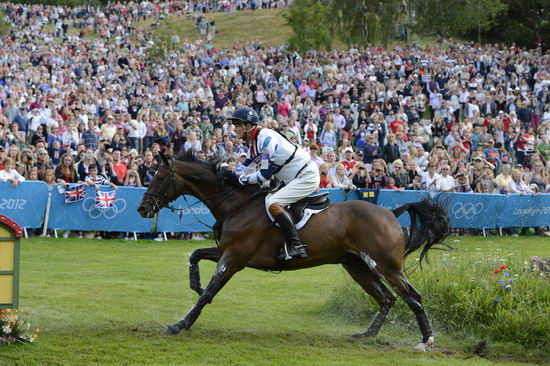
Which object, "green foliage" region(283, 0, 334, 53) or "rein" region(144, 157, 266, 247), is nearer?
"rein" region(144, 157, 266, 247)

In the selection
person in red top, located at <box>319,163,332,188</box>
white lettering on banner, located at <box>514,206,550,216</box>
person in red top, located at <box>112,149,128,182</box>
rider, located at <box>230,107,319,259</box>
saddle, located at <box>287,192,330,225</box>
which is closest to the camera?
rider, located at <box>230,107,319,259</box>

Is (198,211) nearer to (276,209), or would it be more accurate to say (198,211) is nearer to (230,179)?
(230,179)

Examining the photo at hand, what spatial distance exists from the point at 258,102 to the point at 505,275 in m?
20.7

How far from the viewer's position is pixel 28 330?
8.69 metres

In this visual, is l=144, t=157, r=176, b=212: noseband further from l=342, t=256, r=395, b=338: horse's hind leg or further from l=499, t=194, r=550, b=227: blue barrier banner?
l=499, t=194, r=550, b=227: blue barrier banner

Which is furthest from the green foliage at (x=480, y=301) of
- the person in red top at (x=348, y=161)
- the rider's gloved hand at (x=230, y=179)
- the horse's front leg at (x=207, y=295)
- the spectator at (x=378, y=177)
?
the person in red top at (x=348, y=161)

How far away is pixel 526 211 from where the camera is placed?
21469mm

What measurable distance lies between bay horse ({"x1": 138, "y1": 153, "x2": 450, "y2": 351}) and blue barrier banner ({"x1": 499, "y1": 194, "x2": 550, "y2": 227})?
38.4 feet

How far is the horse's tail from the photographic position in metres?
10.3

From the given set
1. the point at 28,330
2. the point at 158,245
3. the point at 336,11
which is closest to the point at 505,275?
the point at 28,330

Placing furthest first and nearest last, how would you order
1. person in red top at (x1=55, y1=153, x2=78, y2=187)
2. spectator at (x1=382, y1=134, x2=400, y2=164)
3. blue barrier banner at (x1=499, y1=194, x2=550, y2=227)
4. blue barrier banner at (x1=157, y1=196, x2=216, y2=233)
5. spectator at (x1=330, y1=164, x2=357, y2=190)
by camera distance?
spectator at (x1=382, y1=134, x2=400, y2=164) → blue barrier banner at (x1=499, y1=194, x2=550, y2=227) → spectator at (x1=330, y1=164, x2=357, y2=190) → blue barrier banner at (x1=157, y1=196, x2=216, y2=233) → person in red top at (x1=55, y1=153, x2=78, y2=187)

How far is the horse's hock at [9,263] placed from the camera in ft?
27.3

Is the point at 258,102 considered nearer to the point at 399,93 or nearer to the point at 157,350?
the point at 399,93

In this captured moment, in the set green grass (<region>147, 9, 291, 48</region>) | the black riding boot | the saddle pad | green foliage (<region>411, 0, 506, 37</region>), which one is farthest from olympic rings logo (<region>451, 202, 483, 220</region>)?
green grass (<region>147, 9, 291, 48</region>)
